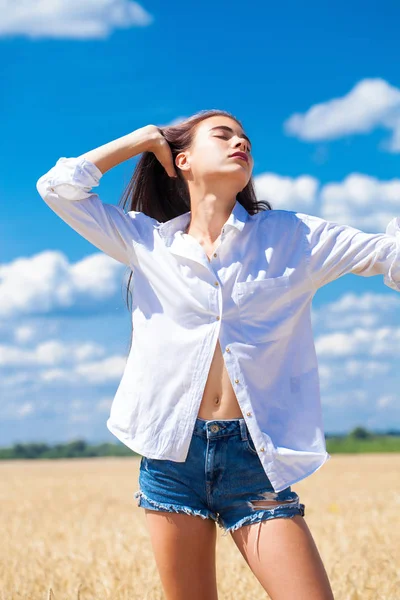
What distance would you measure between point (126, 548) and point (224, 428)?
12.9ft

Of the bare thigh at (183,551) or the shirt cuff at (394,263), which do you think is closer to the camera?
the bare thigh at (183,551)

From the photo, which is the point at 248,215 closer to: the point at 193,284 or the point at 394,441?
the point at 193,284

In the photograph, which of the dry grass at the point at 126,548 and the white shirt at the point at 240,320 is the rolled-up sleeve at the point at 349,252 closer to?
the white shirt at the point at 240,320

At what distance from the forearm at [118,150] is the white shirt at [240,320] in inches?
5.5

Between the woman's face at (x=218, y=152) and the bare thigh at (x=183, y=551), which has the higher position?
the woman's face at (x=218, y=152)

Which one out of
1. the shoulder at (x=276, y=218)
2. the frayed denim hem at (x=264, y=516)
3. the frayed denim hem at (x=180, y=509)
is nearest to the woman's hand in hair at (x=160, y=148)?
the shoulder at (x=276, y=218)

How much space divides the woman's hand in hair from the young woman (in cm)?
19

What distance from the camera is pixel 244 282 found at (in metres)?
3.46

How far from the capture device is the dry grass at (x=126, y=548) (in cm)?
553

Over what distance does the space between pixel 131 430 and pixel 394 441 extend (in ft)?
110

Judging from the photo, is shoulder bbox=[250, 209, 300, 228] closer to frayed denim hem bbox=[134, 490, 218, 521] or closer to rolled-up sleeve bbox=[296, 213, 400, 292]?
rolled-up sleeve bbox=[296, 213, 400, 292]

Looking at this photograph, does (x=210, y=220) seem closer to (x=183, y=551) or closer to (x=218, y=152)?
(x=218, y=152)

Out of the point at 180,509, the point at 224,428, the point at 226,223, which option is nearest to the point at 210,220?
the point at 226,223

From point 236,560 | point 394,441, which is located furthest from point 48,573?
point 394,441
